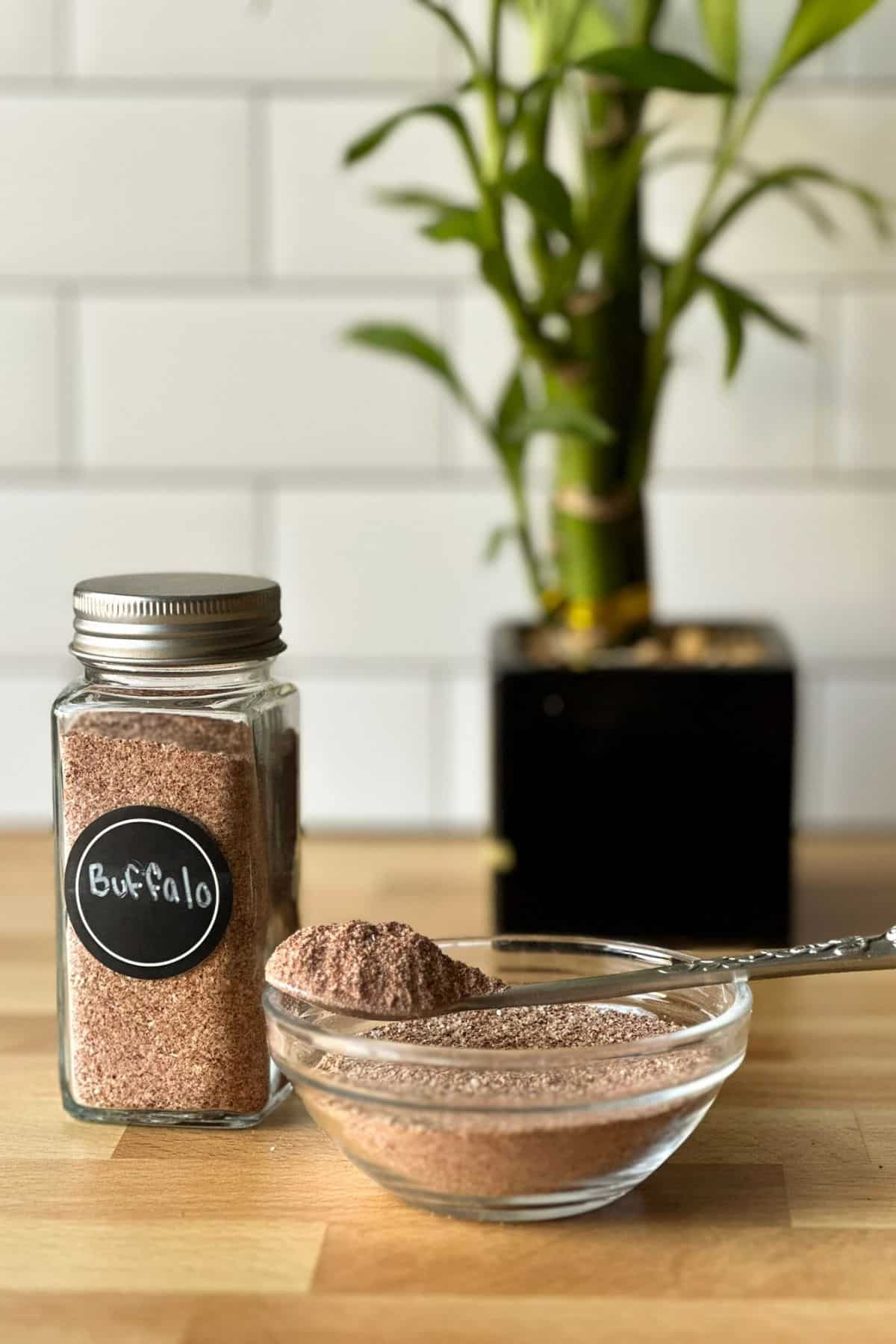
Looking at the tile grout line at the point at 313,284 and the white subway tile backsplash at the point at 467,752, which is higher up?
the tile grout line at the point at 313,284

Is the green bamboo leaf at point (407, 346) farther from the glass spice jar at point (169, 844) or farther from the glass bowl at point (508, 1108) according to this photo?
the glass bowl at point (508, 1108)

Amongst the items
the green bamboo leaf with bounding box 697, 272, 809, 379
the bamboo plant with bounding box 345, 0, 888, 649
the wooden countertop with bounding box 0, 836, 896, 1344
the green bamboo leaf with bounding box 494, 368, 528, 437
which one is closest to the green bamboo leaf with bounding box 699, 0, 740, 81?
the bamboo plant with bounding box 345, 0, 888, 649

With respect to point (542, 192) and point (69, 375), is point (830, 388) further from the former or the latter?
point (69, 375)

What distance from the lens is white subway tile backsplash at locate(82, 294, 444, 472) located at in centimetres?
119

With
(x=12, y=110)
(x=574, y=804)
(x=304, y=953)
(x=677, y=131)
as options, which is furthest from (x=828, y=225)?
(x=304, y=953)

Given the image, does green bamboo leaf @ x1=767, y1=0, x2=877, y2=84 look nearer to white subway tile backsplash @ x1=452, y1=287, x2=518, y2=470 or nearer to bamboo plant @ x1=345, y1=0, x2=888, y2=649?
bamboo plant @ x1=345, y1=0, x2=888, y2=649

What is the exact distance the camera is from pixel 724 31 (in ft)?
3.03

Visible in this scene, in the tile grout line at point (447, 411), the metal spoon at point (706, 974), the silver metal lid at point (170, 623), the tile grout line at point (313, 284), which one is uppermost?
the tile grout line at point (313, 284)

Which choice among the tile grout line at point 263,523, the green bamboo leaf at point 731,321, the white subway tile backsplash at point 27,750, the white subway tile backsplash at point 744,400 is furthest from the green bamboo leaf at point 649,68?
the white subway tile backsplash at point 27,750

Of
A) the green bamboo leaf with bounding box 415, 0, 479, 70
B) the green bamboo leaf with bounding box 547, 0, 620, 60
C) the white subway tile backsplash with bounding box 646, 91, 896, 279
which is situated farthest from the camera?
the white subway tile backsplash with bounding box 646, 91, 896, 279

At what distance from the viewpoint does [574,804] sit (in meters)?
0.94

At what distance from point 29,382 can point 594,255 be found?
433 millimetres

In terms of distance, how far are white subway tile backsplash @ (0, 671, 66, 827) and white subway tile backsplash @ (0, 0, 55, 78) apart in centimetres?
45

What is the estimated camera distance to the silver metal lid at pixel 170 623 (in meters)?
0.59
